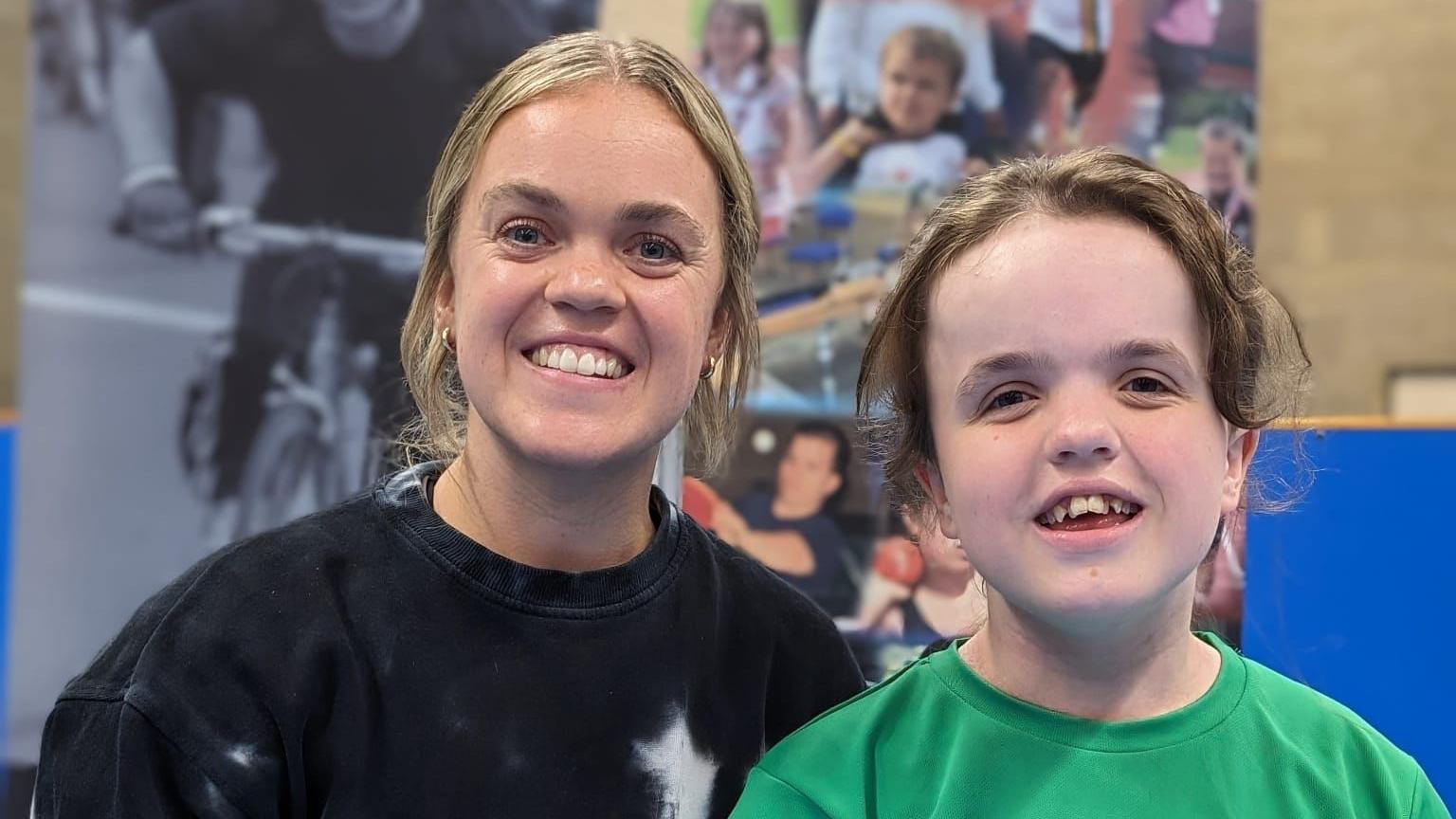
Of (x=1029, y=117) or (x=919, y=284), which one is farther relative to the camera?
(x=1029, y=117)

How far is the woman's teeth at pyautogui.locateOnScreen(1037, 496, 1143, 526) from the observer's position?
115cm

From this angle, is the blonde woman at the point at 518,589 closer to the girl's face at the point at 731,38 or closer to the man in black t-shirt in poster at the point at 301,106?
the man in black t-shirt in poster at the point at 301,106

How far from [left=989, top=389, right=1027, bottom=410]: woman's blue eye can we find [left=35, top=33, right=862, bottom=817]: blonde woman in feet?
1.12

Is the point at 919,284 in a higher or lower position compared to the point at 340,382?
higher

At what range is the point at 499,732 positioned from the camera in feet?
4.45

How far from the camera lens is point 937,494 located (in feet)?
4.53

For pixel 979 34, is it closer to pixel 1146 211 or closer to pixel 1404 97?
pixel 1146 211

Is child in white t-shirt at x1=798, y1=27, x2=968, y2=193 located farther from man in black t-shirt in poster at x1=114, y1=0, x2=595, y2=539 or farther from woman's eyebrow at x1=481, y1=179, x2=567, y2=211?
woman's eyebrow at x1=481, y1=179, x2=567, y2=211

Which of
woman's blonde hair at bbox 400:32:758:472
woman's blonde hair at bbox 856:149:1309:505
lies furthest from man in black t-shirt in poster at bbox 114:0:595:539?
woman's blonde hair at bbox 856:149:1309:505

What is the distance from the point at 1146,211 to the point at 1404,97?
6197 millimetres

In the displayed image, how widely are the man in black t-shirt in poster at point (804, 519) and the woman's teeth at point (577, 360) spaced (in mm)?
1376

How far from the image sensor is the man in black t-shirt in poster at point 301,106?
105 inches

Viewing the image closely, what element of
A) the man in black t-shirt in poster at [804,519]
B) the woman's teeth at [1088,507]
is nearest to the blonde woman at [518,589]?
the woman's teeth at [1088,507]

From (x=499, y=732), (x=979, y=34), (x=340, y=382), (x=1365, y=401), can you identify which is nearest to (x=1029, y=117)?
(x=979, y=34)
